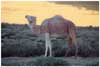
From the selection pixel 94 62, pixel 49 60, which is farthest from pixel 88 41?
pixel 49 60

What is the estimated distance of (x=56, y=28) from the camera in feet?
15.6

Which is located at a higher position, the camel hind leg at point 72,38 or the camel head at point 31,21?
the camel head at point 31,21

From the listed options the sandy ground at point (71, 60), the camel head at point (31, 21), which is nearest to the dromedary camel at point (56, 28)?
the camel head at point (31, 21)

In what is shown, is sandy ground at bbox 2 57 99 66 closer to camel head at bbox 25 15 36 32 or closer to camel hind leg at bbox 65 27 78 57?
camel hind leg at bbox 65 27 78 57

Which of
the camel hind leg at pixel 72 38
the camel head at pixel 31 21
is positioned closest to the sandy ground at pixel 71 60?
the camel hind leg at pixel 72 38

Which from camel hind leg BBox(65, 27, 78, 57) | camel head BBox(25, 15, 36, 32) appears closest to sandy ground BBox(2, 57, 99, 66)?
camel hind leg BBox(65, 27, 78, 57)

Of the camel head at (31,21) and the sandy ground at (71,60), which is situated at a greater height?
the camel head at (31,21)

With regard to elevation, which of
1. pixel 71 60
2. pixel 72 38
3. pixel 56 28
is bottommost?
pixel 71 60

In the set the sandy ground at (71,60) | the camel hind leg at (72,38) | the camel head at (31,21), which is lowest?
the sandy ground at (71,60)

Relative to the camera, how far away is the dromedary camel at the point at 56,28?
15.4ft

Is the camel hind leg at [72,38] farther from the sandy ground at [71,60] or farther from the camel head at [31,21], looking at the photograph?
the camel head at [31,21]

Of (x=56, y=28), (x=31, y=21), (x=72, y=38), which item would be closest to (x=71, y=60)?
(x=72, y=38)

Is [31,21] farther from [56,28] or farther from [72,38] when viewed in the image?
[72,38]

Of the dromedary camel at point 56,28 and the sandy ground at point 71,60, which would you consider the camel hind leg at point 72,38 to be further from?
the sandy ground at point 71,60
